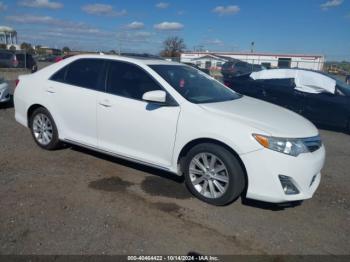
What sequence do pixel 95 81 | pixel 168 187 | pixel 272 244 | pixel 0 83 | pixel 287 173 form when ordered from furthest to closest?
pixel 0 83
pixel 95 81
pixel 168 187
pixel 287 173
pixel 272 244

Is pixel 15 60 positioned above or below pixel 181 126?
above

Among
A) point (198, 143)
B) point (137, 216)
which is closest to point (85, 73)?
point (198, 143)

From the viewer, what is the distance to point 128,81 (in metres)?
4.50

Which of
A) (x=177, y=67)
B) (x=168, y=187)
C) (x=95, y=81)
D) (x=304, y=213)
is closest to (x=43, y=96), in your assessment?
(x=95, y=81)

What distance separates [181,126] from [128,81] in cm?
110

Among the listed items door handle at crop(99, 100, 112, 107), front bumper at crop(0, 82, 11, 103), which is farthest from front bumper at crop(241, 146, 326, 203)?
front bumper at crop(0, 82, 11, 103)

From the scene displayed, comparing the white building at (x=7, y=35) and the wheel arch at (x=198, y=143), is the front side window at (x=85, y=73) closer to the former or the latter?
the wheel arch at (x=198, y=143)

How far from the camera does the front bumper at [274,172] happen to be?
11.4 ft

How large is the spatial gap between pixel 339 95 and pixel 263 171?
624 centimetres

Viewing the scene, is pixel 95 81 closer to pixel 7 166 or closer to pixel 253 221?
pixel 7 166

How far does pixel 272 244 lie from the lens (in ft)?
10.4

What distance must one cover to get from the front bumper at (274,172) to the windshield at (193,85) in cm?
108

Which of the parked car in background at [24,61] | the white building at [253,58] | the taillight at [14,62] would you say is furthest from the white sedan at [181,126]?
the white building at [253,58]

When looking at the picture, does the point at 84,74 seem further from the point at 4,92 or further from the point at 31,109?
the point at 4,92
